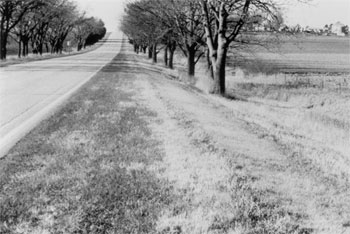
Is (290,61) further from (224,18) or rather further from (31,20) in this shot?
(224,18)

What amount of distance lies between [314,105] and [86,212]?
15621mm

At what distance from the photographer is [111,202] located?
4.73 meters

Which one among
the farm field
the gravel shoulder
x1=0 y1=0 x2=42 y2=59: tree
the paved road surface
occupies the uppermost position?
x1=0 y1=0 x2=42 y2=59: tree

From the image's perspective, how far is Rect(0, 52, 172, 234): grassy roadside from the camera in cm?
426

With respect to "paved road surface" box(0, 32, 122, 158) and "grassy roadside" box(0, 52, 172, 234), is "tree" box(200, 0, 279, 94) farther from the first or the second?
"grassy roadside" box(0, 52, 172, 234)

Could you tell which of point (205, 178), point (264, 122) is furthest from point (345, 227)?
point (264, 122)

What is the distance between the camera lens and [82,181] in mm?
5336

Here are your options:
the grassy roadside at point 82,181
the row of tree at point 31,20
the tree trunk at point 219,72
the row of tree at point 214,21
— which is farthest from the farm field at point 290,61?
the row of tree at point 31,20

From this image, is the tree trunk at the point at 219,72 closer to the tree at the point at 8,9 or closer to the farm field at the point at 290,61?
the farm field at the point at 290,61

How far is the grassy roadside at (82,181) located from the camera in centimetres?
426

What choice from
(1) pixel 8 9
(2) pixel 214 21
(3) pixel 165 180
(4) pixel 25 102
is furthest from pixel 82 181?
(1) pixel 8 9

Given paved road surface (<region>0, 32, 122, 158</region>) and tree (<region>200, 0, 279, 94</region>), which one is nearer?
paved road surface (<region>0, 32, 122, 158</region>)

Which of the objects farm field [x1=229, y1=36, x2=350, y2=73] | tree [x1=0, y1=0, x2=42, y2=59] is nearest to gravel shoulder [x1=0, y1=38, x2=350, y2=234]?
farm field [x1=229, y1=36, x2=350, y2=73]

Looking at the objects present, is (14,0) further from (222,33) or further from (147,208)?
(147,208)
